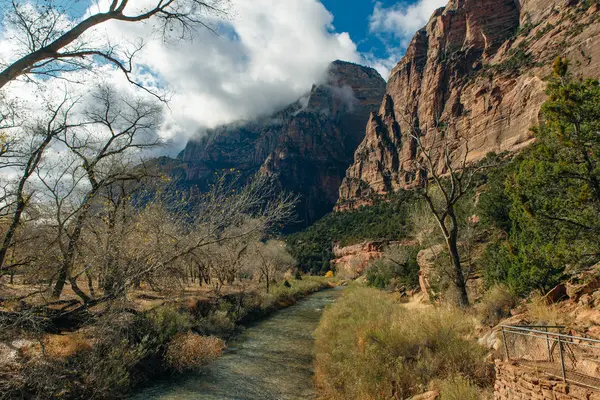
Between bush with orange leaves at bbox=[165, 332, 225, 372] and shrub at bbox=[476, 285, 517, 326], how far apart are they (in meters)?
10.4

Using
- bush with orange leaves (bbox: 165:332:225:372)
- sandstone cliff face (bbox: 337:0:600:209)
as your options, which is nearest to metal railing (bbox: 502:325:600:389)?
bush with orange leaves (bbox: 165:332:225:372)

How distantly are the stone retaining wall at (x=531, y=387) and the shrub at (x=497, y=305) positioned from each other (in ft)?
18.1

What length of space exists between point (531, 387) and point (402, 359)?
12.1 ft

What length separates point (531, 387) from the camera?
494cm

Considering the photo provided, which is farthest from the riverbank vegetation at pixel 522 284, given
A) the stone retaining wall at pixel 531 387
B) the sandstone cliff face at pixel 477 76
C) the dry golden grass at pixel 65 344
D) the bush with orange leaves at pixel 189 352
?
the sandstone cliff face at pixel 477 76

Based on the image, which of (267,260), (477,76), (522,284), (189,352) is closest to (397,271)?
(267,260)

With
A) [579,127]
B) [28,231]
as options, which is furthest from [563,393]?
[28,231]

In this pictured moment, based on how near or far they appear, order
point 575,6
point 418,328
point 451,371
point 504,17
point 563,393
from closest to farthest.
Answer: point 563,393 → point 451,371 → point 418,328 → point 575,6 → point 504,17

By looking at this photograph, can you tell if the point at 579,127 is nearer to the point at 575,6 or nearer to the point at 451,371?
the point at 451,371

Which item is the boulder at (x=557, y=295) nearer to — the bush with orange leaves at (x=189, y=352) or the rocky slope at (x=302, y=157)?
the bush with orange leaves at (x=189, y=352)

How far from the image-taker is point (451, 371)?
7.21 metres

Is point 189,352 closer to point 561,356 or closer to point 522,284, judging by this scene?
point 561,356

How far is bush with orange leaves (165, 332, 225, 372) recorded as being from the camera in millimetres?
10836

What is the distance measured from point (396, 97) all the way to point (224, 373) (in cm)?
14897
